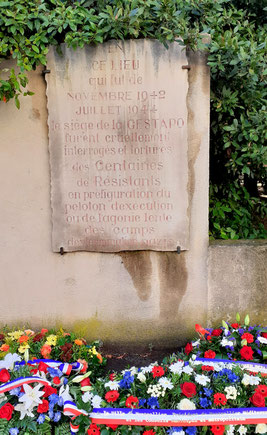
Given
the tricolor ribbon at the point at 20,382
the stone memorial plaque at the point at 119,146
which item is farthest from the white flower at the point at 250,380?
the tricolor ribbon at the point at 20,382

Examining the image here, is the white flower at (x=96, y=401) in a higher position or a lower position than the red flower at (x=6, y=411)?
higher

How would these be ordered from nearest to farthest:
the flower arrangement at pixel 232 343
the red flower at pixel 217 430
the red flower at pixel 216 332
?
the red flower at pixel 217 430
the flower arrangement at pixel 232 343
the red flower at pixel 216 332

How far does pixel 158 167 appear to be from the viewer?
3395 mm

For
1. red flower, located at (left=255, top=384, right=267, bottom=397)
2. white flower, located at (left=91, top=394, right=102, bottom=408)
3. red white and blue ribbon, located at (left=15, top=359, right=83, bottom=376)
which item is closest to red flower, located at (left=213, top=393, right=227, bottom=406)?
red flower, located at (left=255, top=384, right=267, bottom=397)

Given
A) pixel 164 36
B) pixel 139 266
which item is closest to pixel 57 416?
pixel 139 266

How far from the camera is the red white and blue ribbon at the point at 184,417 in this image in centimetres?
247

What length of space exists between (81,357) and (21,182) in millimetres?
1500

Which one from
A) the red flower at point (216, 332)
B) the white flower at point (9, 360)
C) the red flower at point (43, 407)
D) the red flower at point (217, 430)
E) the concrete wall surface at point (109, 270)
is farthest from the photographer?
the concrete wall surface at point (109, 270)

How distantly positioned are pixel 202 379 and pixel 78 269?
4.63ft

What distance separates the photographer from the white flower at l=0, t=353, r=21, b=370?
290 centimetres

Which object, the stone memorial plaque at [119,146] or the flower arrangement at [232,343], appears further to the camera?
the stone memorial plaque at [119,146]

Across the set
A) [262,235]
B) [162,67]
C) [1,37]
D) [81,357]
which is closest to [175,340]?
[81,357]

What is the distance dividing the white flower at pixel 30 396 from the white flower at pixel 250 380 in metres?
1.28

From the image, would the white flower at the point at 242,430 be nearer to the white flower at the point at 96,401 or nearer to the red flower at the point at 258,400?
the red flower at the point at 258,400
